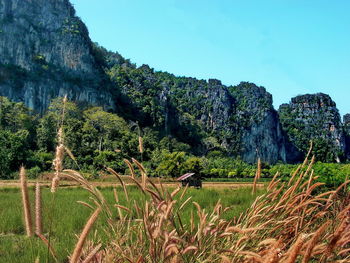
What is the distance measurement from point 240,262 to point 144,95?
7574cm

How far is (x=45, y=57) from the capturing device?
62.3m

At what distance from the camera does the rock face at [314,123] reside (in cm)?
10688

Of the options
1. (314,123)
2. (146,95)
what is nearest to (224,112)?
(146,95)

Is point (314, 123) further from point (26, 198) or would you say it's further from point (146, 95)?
point (26, 198)

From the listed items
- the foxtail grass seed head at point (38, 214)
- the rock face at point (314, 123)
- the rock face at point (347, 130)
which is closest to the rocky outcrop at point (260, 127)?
the rock face at point (314, 123)

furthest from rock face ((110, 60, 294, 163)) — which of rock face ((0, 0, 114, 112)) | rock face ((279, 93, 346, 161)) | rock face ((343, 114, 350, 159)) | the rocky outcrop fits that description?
rock face ((343, 114, 350, 159))

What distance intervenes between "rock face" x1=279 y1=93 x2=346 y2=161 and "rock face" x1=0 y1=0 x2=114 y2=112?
65817mm

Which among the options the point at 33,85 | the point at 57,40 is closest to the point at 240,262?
the point at 33,85

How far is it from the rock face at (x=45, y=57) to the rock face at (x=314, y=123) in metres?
65.8

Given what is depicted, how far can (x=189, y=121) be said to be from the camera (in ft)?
266

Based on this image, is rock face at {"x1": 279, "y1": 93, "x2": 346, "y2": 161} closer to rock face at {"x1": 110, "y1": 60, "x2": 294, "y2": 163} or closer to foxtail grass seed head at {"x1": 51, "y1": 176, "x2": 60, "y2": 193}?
rock face at {"x1": 110, "y1": 60, "x2": 294, "y2": 163}

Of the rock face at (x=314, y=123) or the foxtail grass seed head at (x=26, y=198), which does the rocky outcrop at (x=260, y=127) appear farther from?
the foxtail grass seed head at (x=26, y=198)

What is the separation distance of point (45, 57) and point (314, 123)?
7729 cm

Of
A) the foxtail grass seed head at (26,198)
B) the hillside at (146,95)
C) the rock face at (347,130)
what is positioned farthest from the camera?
the rock face at (347,130)
